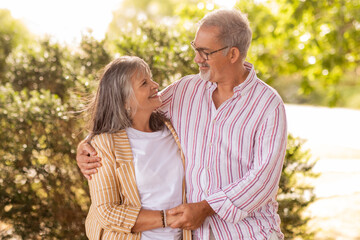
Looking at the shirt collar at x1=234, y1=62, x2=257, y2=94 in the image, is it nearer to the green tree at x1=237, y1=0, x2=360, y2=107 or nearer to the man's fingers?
the man's fingers

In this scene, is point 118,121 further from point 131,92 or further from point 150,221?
point 150,221

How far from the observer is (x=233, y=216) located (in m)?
2.66

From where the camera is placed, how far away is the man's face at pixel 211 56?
292 centimetres

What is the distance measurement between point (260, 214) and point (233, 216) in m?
0.24

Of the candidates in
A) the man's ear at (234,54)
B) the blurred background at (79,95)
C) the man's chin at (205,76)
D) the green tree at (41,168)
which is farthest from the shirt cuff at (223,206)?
the green tree at (41,168)

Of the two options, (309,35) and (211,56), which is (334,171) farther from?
(211,56)

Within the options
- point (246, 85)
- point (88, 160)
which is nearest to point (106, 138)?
point (88, 160)

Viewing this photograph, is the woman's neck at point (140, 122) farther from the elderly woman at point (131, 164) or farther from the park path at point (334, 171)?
the park path at point (334, 171)

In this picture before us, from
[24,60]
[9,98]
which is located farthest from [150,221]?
[24,60]

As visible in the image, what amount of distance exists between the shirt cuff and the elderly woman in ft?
0.76

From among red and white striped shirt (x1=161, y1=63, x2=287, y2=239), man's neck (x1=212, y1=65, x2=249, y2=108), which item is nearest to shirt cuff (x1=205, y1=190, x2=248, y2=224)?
red and white striped shirt (x1=161, y1=63, x2=287, y2=239)

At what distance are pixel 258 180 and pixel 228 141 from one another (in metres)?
0.31

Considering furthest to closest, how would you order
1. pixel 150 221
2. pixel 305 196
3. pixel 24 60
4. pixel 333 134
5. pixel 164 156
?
pixel 333 134, pixel 24 60, pixel 305 196, pixel 164 156, pixel 150 221

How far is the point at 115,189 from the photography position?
2.67 m
